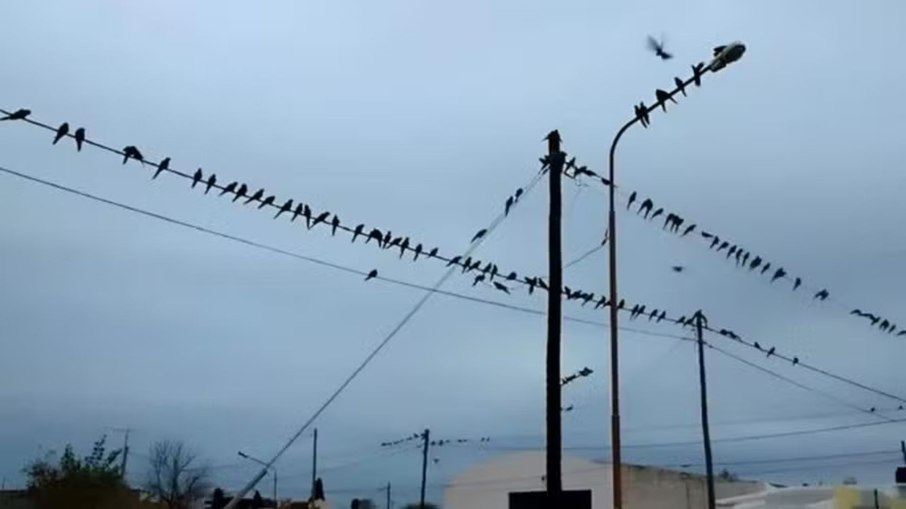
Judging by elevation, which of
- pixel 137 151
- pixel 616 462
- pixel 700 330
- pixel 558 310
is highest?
pixel 700 330

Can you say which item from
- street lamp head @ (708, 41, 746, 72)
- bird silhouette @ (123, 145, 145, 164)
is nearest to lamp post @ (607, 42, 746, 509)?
street lamp head @ (708, 41, 746, 72)

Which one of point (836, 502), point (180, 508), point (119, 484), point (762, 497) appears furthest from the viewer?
point (180, 508)

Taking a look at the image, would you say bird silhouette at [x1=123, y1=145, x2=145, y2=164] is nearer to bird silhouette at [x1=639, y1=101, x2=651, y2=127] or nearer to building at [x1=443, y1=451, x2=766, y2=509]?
bird silhouette at [x1=639, y1=101, x2=651, y2=127]

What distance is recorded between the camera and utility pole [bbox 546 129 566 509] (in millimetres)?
16359

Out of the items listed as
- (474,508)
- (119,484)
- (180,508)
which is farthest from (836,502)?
(180,508)

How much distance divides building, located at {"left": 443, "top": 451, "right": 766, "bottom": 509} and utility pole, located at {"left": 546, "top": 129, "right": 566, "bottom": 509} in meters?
29.6

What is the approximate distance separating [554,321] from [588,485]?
35488mm

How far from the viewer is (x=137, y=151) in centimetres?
1405

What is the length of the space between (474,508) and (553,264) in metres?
41.0

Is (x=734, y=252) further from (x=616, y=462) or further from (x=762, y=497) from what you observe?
(x=762, y=497)

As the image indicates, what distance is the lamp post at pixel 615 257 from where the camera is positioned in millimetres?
15320

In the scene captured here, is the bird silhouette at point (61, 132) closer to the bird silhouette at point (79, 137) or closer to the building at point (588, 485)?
the bird silhouette at point (79, 137)

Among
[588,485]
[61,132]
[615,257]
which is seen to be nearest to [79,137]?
[61,132]

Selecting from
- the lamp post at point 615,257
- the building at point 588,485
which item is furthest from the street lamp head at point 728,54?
the building at point 588,485
